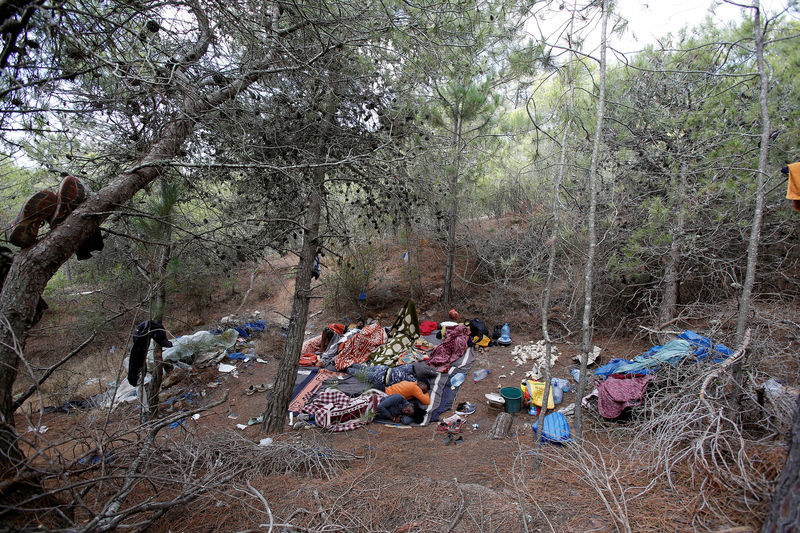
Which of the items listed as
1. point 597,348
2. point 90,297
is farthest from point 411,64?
point 90,297

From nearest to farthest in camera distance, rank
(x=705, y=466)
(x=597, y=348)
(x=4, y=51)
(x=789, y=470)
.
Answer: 1. (x=789, y=470)
2. (x=4, y=51)
3. (x=705, y=466)
4. (x=597, y=348)

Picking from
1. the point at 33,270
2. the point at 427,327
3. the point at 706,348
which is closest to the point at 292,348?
Answer: the point at 33,270

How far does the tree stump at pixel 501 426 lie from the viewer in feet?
15.5

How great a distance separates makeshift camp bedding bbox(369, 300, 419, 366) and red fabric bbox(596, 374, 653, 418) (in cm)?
371

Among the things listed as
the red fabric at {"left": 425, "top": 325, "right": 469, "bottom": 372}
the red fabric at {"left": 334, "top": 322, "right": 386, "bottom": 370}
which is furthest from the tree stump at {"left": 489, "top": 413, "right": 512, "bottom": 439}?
the red fabric at {"left": 334, "top": 322, "right": 386, "bottom": 370}

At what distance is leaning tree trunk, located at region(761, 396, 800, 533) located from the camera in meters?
1.42

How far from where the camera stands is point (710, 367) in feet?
9.86

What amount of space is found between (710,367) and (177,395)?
7.39 m

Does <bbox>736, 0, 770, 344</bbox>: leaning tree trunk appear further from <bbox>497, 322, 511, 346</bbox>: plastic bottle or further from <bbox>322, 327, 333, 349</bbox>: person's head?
<bbox>322, 327, 333, 349</bbox>: person's head

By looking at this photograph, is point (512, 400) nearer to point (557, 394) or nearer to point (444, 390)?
point (557, 394)

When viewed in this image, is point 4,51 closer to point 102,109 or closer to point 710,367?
point 102,109

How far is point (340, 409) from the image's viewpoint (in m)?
5.29

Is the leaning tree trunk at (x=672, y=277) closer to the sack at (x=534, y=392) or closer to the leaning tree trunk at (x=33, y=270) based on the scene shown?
the sack at (x=534, y=392)

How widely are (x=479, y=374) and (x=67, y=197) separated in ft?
19.7
